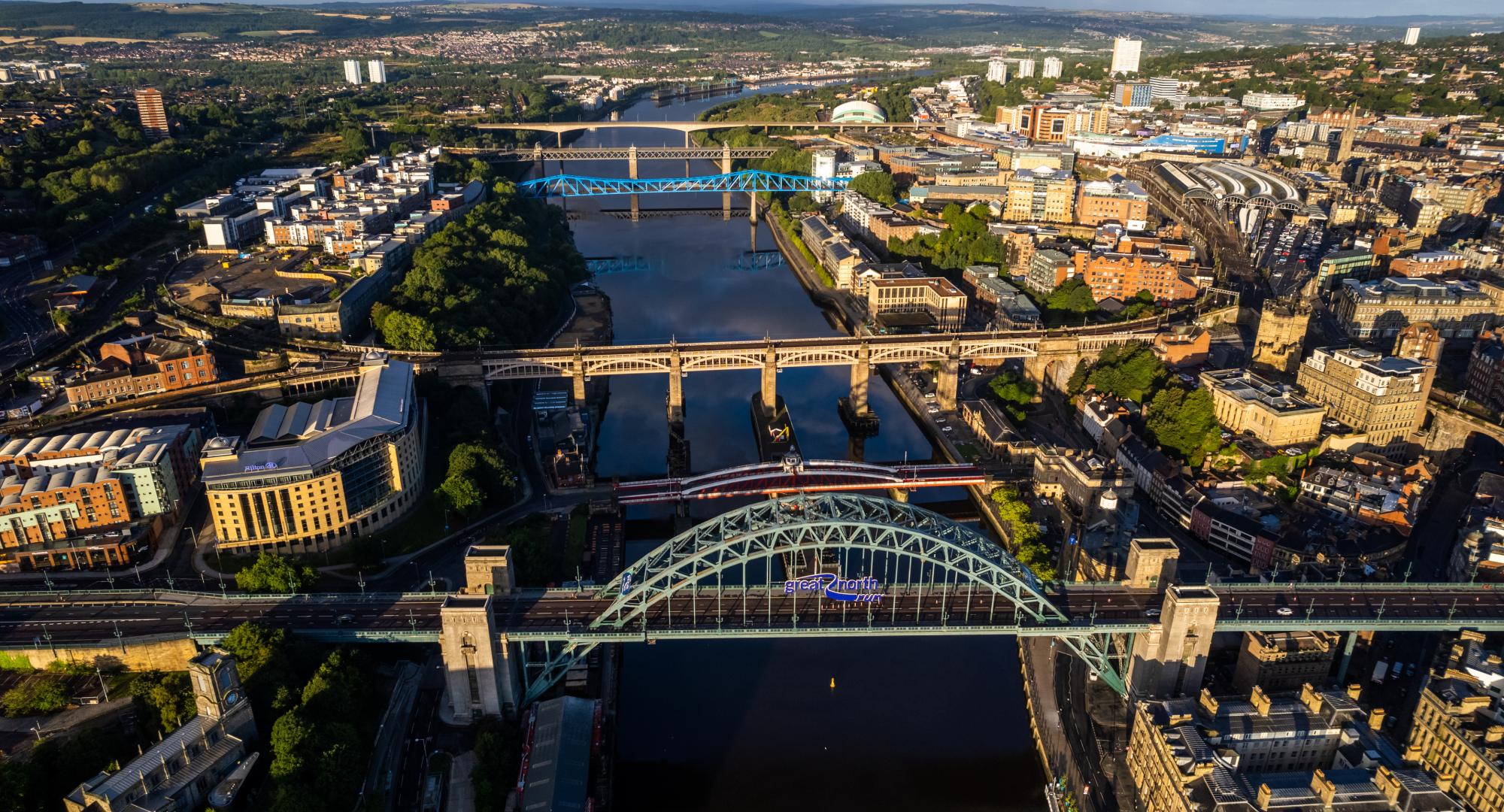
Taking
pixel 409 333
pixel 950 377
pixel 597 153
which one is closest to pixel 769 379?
pixel 950 377

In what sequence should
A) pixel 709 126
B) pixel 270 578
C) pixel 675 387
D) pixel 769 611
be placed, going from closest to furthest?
pixel 769 611, pixel 270 578, pixel 675 387, pixel 709 126

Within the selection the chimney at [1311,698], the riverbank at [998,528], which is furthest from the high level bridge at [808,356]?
the chimney at [1311,698]

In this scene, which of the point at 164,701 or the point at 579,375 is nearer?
the point at 164,701

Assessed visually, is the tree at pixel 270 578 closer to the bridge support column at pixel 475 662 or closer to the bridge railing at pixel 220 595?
the bridge railing at pixel 220 595

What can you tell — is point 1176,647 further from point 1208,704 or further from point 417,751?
point 417,751

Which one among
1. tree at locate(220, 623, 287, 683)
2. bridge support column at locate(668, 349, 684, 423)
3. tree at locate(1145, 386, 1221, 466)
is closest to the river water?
bridge support column at locate(668, 349, 684, 423)

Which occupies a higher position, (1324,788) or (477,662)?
(1324,788)

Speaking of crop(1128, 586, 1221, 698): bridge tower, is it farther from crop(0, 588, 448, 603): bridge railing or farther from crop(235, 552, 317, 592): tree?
crop(235, 552, 317, 592): tree

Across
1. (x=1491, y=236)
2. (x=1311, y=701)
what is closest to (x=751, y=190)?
(x=1491, y=236)
